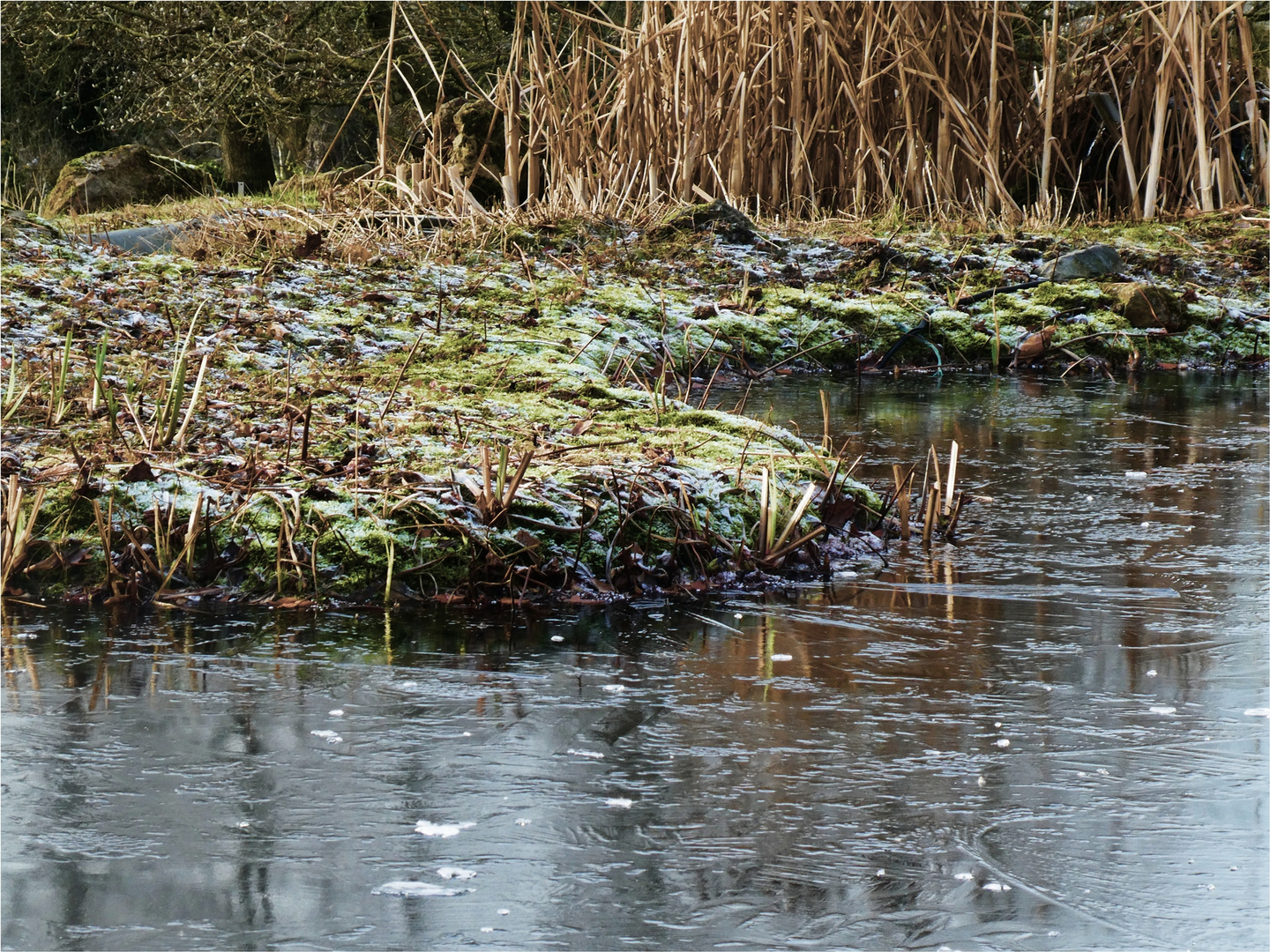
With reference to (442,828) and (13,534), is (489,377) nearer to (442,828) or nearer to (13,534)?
(13,534)

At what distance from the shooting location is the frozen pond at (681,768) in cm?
202

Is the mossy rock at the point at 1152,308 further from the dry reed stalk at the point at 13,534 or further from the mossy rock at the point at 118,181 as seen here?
the mossy rock at the point at 118,181

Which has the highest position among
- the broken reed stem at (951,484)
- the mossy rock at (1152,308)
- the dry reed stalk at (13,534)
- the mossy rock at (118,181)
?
the mossy rock at (118,181)

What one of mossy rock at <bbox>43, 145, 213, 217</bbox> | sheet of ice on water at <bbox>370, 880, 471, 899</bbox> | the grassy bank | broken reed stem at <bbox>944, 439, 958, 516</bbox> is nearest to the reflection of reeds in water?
the grassy bank

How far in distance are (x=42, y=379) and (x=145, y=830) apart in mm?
3294

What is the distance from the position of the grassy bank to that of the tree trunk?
5.89 meters

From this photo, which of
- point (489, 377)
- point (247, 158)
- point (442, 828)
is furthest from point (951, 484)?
point (247, 158)

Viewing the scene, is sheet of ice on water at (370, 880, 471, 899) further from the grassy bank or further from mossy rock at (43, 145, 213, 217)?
mossy rock at (43, 145, 213, 217)

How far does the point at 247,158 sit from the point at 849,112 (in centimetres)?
918

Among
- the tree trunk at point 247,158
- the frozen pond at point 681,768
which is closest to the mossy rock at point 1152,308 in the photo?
the frozen pond at point 681,768

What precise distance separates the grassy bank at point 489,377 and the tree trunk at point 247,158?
19.3 ft

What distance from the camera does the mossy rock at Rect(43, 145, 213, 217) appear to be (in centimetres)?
1429

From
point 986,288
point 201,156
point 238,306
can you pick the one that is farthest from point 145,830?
point 201,156

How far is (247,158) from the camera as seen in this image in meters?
16.5
